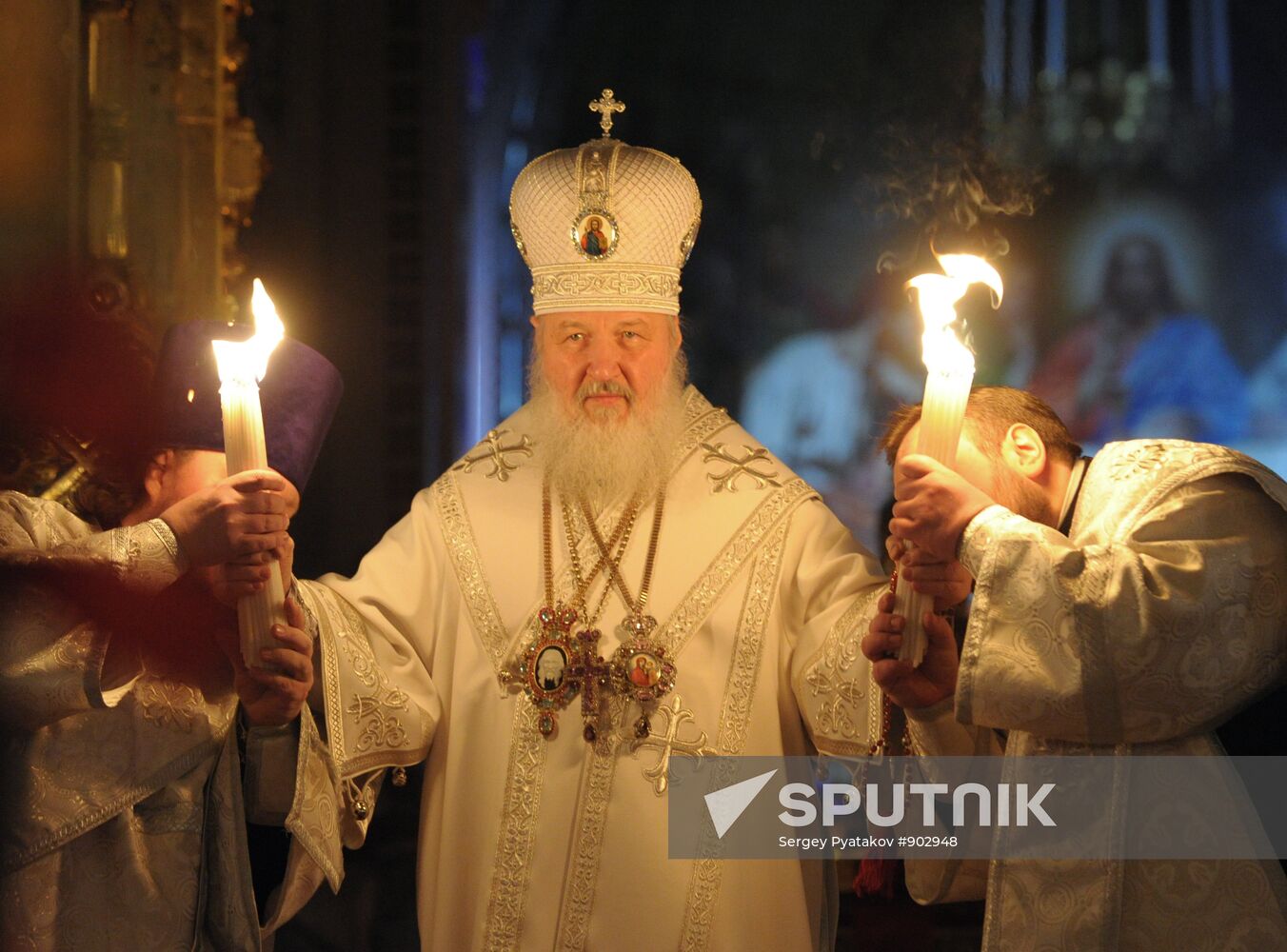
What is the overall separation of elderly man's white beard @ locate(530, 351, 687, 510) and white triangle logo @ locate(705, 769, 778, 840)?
876mm

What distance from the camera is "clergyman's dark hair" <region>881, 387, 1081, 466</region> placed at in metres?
3.85

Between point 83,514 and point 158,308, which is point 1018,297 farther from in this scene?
point 83,514

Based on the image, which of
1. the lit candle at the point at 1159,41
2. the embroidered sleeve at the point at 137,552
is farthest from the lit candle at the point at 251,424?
the lit candle at the point at 1159,41

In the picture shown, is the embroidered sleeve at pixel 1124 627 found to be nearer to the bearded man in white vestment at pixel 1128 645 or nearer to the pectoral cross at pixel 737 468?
the bearded man in white vestment at pixel 1128 645

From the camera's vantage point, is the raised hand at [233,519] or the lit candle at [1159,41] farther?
the lit candle at [1159,41]

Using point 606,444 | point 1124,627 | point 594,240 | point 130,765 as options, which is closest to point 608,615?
point 606,444

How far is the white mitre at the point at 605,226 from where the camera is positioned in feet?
14.8

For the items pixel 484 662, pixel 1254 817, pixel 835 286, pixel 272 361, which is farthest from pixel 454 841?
pixel 835 286

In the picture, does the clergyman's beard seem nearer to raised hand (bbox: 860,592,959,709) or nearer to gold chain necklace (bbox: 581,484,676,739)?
raised hand (bbox: 860,592,959,709)

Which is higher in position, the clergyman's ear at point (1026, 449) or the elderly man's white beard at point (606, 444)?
the elderly man's white beard at point (606, 444)

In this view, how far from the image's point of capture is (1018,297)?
7.27 metres

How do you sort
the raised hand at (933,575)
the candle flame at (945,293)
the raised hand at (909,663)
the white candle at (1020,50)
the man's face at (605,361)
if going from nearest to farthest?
the candle flame at (945,293) < the raised hand at (933,575) < the raised hand at (909,663) < the man's face at (605,361) < the white candle at (1020,50)

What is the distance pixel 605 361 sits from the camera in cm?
443

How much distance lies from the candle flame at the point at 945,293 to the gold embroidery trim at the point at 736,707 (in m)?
1.00
